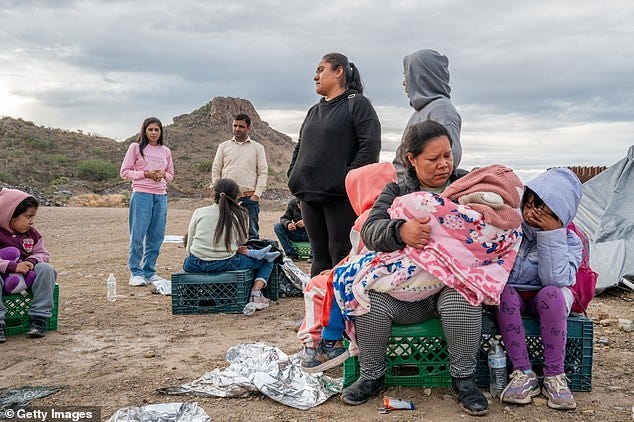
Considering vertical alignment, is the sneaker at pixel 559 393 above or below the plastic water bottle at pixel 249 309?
above

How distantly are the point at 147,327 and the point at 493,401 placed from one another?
2.77 metres

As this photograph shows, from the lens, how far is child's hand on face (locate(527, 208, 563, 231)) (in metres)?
3.12

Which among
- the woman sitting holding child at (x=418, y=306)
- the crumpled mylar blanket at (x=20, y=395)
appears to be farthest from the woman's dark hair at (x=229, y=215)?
the woman sitting holding child at (x=418, y=306)

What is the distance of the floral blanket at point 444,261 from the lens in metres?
3.01

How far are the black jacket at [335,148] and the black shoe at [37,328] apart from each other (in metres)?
2.05

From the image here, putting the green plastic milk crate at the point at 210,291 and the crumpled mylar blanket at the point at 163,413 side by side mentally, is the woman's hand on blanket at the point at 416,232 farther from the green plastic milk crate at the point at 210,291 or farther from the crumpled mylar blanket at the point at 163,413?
the green plastic milk crate at the point at 210,291

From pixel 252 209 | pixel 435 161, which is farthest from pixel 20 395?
pixel 252 209

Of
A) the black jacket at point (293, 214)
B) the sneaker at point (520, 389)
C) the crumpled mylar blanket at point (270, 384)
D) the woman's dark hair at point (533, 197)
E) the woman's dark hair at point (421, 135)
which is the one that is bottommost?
the crumpled mylar blanket at point (270, 384)

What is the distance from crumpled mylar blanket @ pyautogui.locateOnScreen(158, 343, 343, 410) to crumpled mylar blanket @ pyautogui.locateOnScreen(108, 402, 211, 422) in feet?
0.98

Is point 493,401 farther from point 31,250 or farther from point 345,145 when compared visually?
point 31,250

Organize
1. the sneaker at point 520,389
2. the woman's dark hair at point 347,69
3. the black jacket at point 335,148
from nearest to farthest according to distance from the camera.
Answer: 1. the sneaker at point 520,389
2. the black jacket at point 335,148
3. the woman's dark hair at point 347,69

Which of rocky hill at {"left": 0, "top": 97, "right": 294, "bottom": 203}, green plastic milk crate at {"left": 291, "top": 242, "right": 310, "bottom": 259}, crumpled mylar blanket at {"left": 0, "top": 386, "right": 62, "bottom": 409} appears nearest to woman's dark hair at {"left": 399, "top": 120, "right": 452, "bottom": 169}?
crumpled mylar blanket at {"left": 0, "top": 386, "right": 62, "bottom": 409}

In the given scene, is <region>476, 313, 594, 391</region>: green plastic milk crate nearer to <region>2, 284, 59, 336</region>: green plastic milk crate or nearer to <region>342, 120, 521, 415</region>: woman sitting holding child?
<region>342, 120, 521, 415</region>: woman sitting holding child

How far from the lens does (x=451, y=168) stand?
321cm
